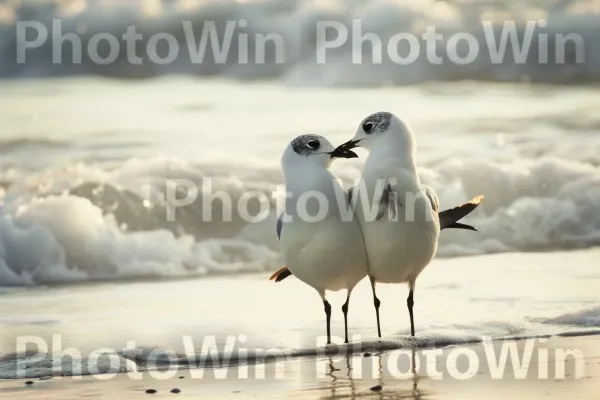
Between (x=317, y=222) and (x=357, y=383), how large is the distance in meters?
1.32

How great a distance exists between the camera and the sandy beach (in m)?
6.10

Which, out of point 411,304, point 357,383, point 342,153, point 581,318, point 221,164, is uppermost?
point 221,164

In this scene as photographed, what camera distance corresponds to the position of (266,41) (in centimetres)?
1400

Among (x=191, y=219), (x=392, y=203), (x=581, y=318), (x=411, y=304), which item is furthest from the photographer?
(x=191, y=219)

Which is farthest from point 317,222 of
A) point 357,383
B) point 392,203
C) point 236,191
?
point 236,191

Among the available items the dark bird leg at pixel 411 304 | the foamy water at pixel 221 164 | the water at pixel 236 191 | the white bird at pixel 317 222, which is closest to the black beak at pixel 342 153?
the white bird at pixel 317 222

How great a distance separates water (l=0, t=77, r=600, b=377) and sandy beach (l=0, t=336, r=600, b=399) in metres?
2.00

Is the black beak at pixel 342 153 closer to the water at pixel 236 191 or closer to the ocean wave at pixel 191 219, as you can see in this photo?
the water at pixel 236 191

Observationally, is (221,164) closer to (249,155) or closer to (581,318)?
(249,155)

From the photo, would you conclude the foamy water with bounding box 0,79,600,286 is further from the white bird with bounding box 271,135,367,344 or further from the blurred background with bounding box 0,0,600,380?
the white bird with bounding box 271,135,367,344

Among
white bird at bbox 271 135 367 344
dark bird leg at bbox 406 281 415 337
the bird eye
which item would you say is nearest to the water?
dark bird leg at bbox 406 281 415 337

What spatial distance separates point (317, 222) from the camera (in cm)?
741

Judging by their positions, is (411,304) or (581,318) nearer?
(411,304)

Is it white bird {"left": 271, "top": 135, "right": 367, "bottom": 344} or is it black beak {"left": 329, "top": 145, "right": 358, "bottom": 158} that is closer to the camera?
white bird {"left": 271, "top": 135, "right": 367, "bottom": 344}
